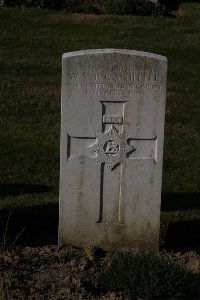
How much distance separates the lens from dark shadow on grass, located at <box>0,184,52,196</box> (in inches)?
334

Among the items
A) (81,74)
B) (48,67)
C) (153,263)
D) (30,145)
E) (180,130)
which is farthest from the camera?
Result: (48,67)

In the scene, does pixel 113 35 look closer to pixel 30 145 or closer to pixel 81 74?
pixel 30 145

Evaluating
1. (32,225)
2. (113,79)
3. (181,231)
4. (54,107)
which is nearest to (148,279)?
(113,79)

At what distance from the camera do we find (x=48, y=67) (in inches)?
584

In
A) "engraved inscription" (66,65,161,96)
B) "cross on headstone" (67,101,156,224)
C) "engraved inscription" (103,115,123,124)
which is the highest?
"engraved inscription" (66,65,161,96)

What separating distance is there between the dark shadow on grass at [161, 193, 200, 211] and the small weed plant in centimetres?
232

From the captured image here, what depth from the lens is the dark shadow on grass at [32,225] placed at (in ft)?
23.8

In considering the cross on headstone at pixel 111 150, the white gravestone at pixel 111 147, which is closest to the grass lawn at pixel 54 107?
the white gravestone at pixel 111 147

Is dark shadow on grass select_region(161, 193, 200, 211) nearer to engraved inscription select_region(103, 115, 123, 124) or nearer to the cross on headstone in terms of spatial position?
the cross on headstone

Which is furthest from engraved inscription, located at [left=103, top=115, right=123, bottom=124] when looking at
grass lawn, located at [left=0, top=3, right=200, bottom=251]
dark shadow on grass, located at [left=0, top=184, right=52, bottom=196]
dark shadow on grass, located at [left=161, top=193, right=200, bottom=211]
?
dark shadow on grass, located at [left=0, top=184, right=52, bottom=196]

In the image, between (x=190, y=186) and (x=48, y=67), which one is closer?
(x=190, y=186)

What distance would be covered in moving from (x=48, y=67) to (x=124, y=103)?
834 centimetres

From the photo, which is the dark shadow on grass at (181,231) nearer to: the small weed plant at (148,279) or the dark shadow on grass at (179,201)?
the dark shadow on grass at (179,201)

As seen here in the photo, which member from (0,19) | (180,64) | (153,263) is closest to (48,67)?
(180,64)
